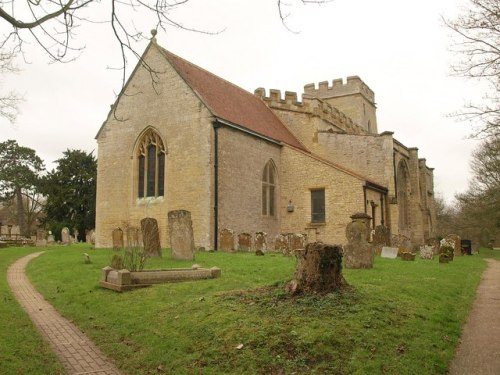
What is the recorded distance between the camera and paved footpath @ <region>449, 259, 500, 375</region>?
5391mm

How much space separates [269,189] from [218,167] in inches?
174

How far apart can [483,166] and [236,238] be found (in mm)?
21635

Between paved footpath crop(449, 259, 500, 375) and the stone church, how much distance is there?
39.2ft

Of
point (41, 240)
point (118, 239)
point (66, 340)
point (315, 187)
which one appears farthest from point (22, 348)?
point (41, 240)

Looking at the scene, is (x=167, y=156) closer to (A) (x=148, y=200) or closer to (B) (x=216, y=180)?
(A) (x=148, y=200)

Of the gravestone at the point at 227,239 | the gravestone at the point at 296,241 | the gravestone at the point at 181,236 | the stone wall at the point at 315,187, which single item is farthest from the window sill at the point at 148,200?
the gravestone at the point at 181,236

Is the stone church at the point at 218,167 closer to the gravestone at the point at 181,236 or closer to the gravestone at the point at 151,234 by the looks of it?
the gravestone at the point at 151,234

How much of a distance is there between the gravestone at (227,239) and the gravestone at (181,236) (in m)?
4.00

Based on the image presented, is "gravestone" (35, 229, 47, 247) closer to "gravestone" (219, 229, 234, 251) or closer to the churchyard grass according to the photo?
"gravestone" (219, 229, 234, 251)

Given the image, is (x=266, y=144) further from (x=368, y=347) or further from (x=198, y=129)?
(x=368, y=347)

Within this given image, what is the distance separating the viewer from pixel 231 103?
23891 mm

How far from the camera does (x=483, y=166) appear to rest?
32.6m

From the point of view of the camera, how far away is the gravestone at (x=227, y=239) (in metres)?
17.9

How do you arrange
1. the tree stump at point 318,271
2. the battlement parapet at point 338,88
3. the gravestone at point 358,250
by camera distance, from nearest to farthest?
the tree stump at point 318,271
the gravestone at point 358,250
the battlement parapet at point 338,88
